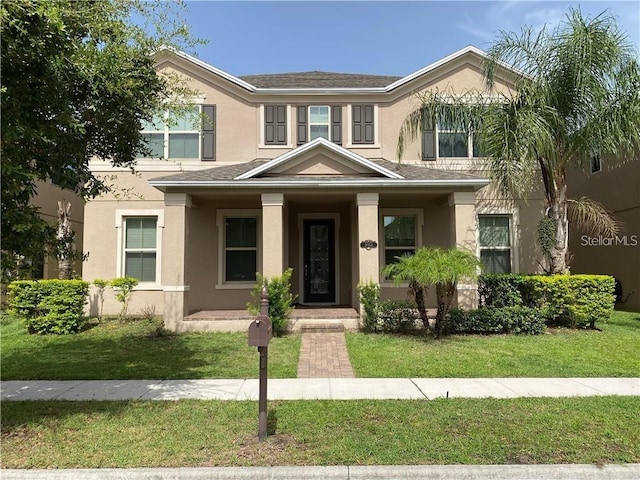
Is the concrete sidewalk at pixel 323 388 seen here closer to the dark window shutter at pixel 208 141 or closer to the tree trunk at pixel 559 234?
the tree trunk at pixel 559 234

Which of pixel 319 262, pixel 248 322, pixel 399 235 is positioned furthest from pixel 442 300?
pixel 319 262

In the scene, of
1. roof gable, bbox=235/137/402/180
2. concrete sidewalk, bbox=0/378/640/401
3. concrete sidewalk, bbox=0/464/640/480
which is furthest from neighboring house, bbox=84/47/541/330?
concrete sidewalk, bbox=0/464/640/480

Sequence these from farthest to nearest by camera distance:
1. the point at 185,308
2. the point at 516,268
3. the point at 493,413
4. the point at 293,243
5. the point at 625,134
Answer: the point at 293,243 → the point at 516,268 → the point at 185,308 → the point at 625,134 → the point at 493,413

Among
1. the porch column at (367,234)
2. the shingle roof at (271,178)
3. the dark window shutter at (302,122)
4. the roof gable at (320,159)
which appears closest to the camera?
the porch column at (367,234)

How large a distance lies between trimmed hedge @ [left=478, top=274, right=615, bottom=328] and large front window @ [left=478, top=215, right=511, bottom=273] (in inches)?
82.0

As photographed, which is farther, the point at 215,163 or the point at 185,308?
the point at 215,163

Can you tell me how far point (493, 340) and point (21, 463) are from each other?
8.32 meters

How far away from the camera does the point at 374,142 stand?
1321cm

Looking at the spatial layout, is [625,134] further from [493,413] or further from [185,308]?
[185,308]

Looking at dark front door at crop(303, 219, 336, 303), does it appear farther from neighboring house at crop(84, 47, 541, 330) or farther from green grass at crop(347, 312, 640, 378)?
green grass at crop(347, 312, 640, 378)

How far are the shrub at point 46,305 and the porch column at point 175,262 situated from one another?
7.37ft

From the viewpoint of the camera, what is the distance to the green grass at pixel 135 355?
7.06 m

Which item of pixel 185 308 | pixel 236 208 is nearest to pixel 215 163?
pixel 236 208

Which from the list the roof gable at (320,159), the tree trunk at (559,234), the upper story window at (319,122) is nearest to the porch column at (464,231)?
the roof gable at (320,159)
